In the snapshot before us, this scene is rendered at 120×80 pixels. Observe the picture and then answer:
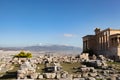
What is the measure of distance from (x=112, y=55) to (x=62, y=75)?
83.9 ft

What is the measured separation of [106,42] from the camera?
45.8 m

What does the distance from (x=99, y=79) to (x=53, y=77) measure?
10.8 ft

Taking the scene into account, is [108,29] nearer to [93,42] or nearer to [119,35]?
[119,35]

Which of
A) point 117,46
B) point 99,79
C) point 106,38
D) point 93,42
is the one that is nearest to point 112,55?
point 117,46

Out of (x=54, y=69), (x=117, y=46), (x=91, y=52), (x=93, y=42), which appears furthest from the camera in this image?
(x=93, y=42)

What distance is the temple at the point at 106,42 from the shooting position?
4234 cm

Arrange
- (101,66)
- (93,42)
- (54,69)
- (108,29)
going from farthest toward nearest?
(93,42)
(108,29)
(101,66)
(54,69)

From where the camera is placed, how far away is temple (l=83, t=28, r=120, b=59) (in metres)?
42.3

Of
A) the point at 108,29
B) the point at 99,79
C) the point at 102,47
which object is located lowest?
→ the point at 99,79

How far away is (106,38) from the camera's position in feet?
151

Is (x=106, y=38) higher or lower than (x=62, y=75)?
higher

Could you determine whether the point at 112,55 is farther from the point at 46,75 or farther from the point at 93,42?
the point at 46,75

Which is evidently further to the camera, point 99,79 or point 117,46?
point 117,46

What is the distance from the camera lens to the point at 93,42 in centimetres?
5556
